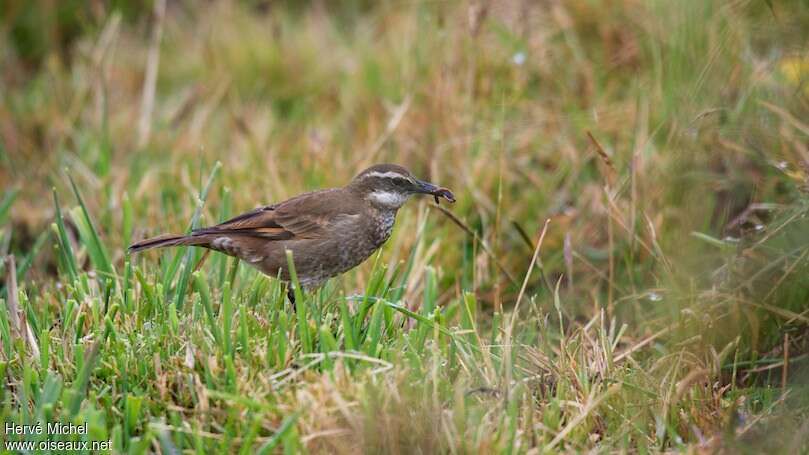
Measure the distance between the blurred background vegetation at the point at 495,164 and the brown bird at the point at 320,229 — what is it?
0.28 meters

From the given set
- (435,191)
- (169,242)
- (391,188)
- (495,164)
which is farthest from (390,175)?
(495,164)

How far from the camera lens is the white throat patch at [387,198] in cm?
495

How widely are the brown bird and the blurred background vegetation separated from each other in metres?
0.28

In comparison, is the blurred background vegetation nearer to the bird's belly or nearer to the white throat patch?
the bird's belly

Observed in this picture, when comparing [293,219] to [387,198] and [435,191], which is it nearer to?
[387,198]

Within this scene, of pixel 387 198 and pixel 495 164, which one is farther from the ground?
pixel 387 198

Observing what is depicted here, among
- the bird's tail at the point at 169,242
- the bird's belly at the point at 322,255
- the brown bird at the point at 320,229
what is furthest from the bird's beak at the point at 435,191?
the bird's tail at the point at 169,242

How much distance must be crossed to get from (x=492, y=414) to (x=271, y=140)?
4052mm

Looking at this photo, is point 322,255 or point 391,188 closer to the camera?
point 322,255

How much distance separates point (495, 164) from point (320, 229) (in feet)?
6.38

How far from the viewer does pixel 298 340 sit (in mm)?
3945

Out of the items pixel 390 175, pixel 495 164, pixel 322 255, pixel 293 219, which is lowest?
pixel 495 164

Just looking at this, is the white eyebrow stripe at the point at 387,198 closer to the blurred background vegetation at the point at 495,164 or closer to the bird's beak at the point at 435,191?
the bird's beak at the point at 435,191

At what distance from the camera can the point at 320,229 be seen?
4.84 metres
